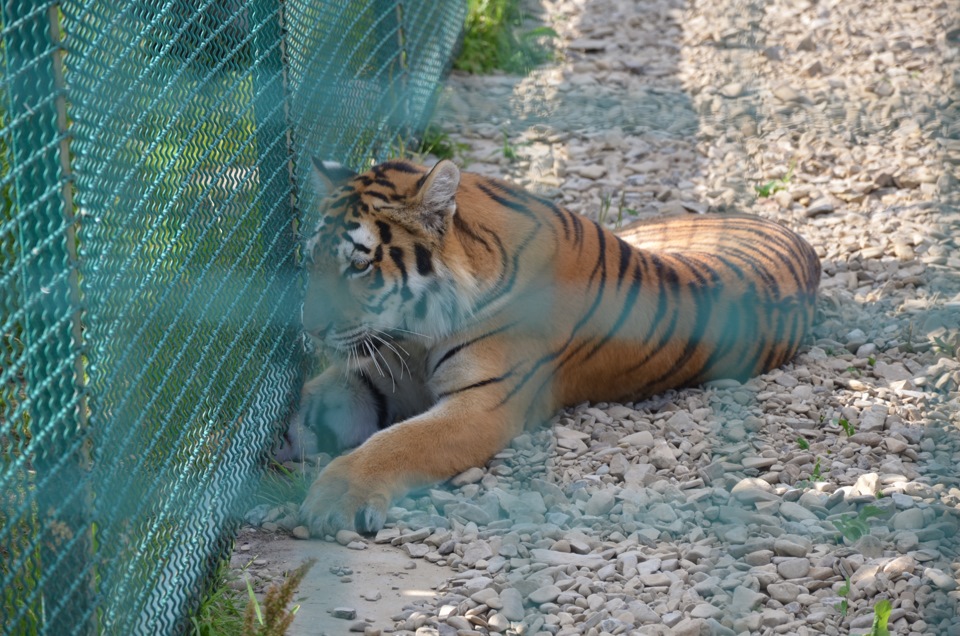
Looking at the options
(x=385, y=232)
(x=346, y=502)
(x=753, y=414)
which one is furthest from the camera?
(x=753, y=414)

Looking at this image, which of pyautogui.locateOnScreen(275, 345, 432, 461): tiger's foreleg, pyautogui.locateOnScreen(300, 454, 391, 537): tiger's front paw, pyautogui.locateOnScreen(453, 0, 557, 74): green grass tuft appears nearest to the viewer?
pyautogui.locateOnScreen(300, 454, 391, 537): tiger's front paw

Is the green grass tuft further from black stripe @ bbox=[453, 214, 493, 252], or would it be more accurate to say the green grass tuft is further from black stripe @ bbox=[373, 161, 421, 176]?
black stripe @ bbox=[453, 214, 493, 252]

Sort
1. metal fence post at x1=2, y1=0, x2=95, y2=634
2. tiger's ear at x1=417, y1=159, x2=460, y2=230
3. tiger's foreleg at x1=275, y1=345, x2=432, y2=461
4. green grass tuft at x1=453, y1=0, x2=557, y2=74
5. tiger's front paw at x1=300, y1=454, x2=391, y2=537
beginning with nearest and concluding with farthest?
metal fence post at x1=2, y1=0, x2=95, y2=634, tiger's front paw at x1=300, y1=454, x2=391, y2=537, tiger's ear at x1=417, y1=159, x2=460, y2=230, tiger's foreleg at x1=275, y1=345, x2=432, y2=461, green grass tuft at x1=453, y1=0, x2=557, y2=74

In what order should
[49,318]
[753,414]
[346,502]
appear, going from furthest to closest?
[753,414] < [346,502] < [49,318]

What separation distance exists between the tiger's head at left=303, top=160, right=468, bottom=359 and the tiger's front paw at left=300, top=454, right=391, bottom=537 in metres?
0.26

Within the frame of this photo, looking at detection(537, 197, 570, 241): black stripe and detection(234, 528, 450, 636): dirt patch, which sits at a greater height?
detection(537, 197, 570, 241): black stripe

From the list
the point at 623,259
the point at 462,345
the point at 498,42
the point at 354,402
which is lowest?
the point at 354,402

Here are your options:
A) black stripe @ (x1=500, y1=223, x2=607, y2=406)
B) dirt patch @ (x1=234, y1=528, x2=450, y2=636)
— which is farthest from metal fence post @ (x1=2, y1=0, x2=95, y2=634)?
black stripe @ (x1=500, y1=223, x2=607, y2=406)

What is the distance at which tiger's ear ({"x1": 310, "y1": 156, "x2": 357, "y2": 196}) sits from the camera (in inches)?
83.0

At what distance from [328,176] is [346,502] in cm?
63

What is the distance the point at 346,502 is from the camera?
1826 millimetres

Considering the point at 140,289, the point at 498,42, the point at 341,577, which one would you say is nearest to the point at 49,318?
the point at 140,289

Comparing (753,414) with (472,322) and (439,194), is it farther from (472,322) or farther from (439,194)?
(439,194)

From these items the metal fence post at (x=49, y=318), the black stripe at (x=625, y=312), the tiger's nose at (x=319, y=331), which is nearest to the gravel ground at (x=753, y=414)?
the black stripe at (x=625, y=312)
